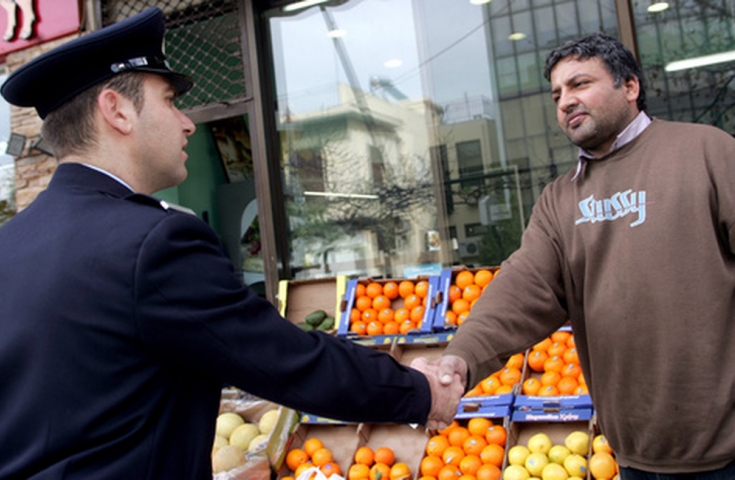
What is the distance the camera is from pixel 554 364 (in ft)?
12.9

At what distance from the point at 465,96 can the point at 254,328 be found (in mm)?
4428

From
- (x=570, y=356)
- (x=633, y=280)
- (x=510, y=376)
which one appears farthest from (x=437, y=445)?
(x=633, y=280)

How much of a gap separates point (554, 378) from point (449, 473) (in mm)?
772

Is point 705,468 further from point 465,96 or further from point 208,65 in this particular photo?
point 208,65

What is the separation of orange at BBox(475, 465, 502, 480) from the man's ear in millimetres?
2711

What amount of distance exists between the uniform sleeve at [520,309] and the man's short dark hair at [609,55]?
51cm

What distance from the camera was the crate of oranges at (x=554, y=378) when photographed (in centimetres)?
365

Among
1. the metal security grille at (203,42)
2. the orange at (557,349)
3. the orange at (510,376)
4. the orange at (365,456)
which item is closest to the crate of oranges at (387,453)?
the orange at (365,456)

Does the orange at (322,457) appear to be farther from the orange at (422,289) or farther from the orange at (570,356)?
the orange at (570,356)

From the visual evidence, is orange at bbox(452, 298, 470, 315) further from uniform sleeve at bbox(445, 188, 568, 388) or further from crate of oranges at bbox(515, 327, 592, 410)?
uniform sleeve at bbox(445, 188, 568, 388)

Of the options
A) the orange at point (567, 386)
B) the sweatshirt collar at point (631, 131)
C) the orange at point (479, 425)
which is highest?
the sweatshirt collar at point (631, 131)

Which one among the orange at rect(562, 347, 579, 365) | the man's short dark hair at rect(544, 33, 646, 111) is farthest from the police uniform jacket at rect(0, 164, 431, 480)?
the orange at rect(562, 347, 579, 365)

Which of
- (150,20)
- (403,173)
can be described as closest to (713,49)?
(403,173)

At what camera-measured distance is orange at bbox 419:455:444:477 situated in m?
3.75
